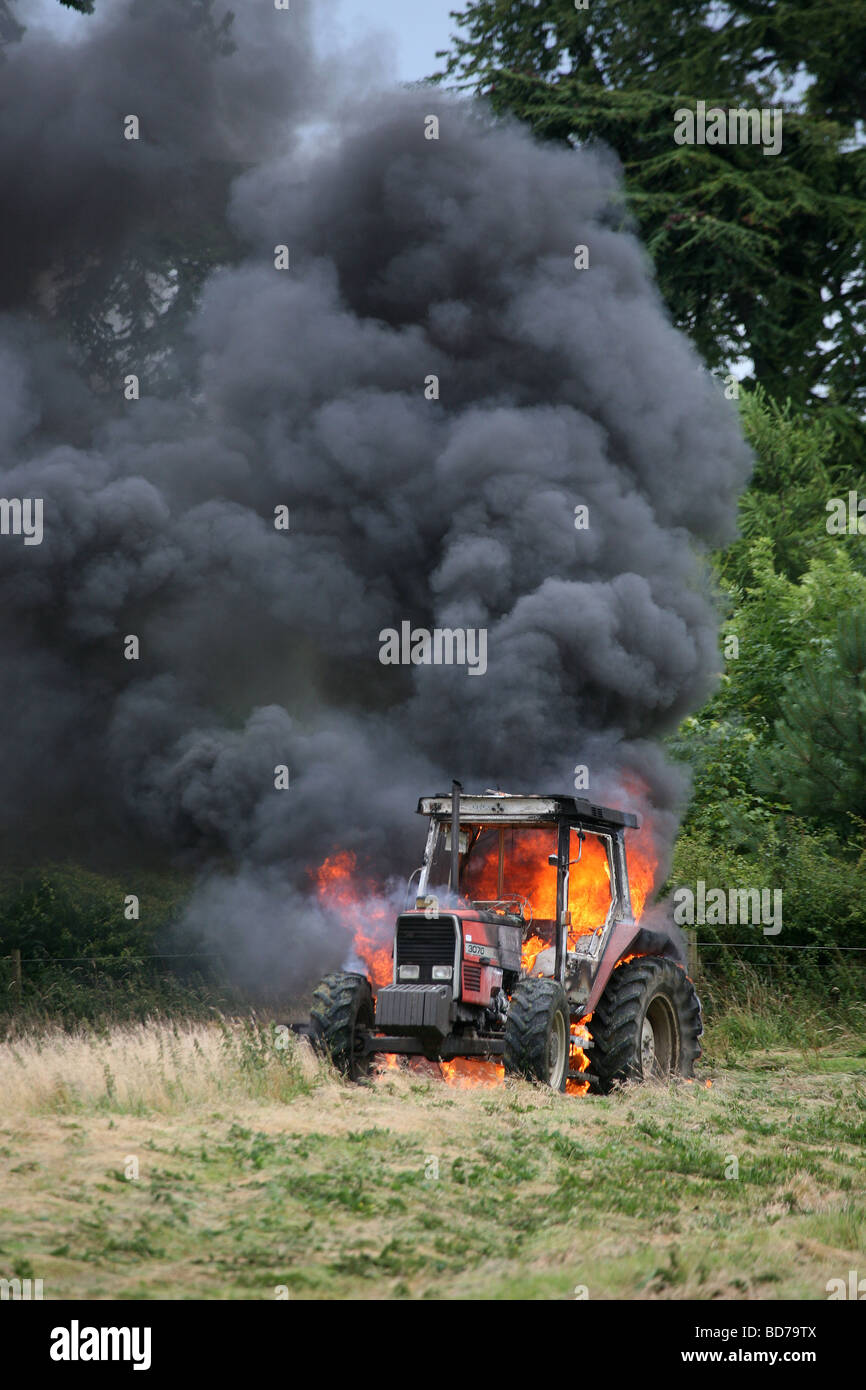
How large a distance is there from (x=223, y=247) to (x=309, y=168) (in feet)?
8.66

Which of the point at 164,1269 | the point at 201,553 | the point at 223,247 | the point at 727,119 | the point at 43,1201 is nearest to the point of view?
the point at 164,1269

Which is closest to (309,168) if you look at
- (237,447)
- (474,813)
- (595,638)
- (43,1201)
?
(237,447)

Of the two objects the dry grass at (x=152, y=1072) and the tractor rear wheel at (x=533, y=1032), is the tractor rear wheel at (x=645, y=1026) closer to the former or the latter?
the tractor rear wheel at (x=533, y=1032)

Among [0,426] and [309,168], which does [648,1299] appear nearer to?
[0,426]

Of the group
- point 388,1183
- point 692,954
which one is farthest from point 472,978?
point 692,954

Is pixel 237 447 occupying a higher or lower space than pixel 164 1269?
higher

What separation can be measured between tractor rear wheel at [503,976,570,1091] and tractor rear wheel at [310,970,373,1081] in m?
1.19

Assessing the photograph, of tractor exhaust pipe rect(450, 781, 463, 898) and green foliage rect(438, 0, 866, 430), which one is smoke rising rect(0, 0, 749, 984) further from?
green foliage rect(438, 0, 866, 430)

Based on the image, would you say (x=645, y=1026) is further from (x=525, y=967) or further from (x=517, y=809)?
(x=517, y=809)

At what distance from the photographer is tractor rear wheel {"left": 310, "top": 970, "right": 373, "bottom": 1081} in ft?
35.0

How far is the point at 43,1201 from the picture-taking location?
6398 mm

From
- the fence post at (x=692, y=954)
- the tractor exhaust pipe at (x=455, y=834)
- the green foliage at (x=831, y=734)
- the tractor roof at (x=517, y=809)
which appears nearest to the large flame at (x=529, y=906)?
the tractor roof at (x=517, y=809)

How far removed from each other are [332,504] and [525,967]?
8.03 m

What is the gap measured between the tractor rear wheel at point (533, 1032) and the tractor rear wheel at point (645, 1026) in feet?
2.99
